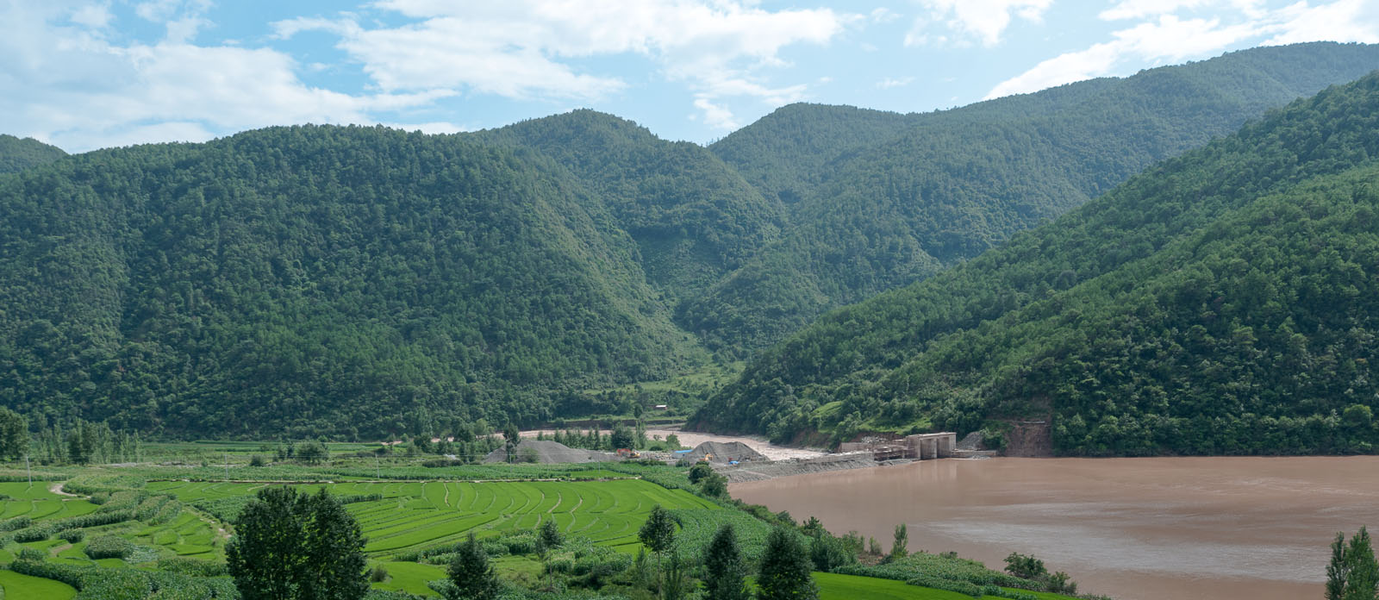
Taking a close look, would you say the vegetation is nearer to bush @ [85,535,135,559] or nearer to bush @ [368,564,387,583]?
bush @ [368,564,387,583]

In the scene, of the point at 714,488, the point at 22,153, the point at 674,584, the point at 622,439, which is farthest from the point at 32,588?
the point at 22,153

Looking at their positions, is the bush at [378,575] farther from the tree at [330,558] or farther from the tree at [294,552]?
the tree at [330,558]

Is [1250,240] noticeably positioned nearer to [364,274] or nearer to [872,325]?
[872,325]

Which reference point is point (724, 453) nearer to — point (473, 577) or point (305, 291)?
point (473, 577)

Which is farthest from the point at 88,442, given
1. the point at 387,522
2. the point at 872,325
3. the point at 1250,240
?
the point at 1250,240

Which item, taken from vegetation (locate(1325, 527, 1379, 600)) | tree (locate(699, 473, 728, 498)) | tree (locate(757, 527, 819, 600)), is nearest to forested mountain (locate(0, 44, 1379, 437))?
tree (locate(699, 473, 728, 498))

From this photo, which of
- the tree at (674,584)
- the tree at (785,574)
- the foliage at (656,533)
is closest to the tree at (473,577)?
the tree at (674,584)
